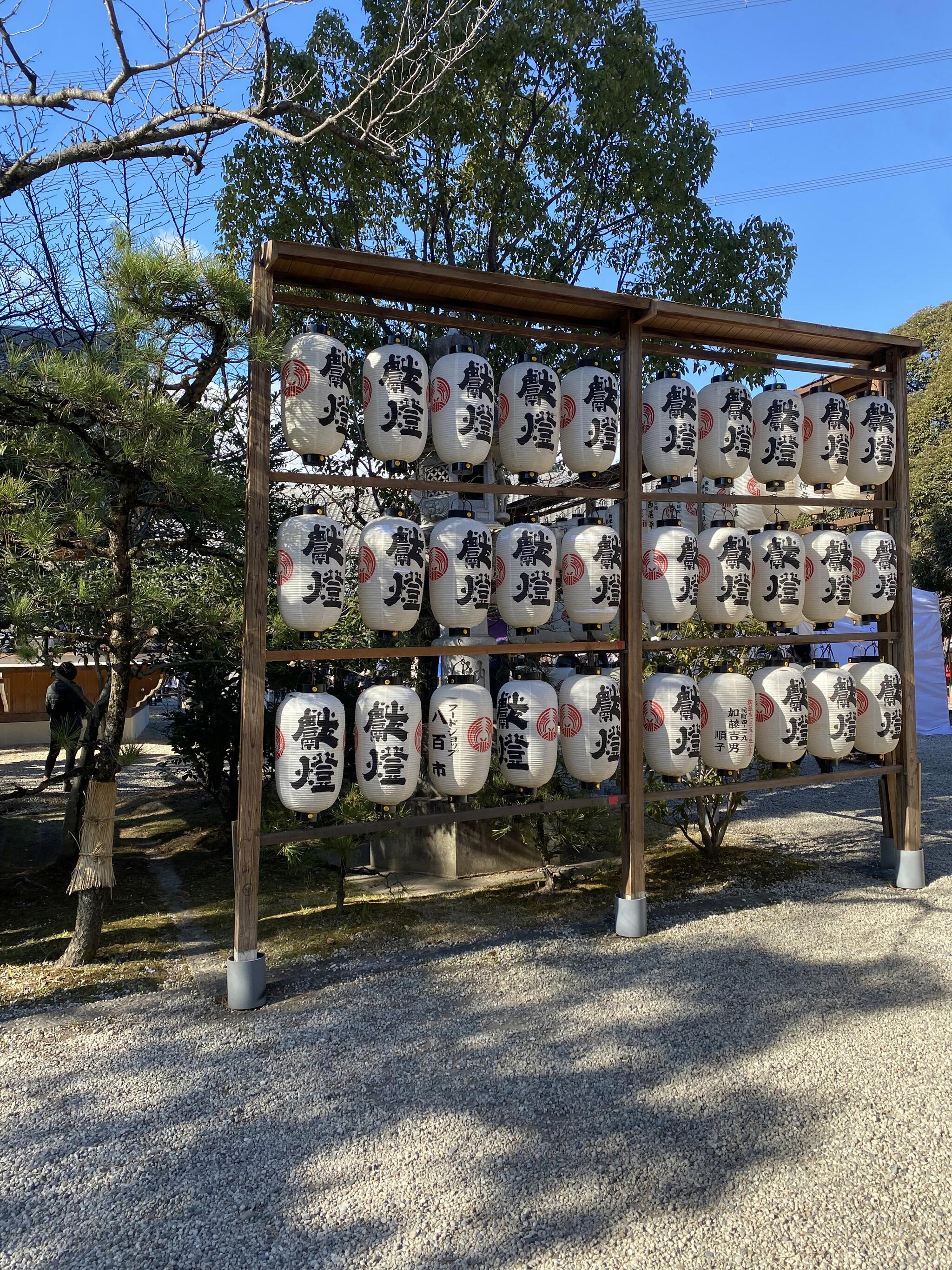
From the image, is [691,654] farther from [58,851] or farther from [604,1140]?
[58,851]

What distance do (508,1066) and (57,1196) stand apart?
167cm

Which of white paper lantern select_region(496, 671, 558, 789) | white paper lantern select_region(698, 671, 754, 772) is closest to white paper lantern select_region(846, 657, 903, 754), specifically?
white paper lantern select_region(698, 671, 754, 772)

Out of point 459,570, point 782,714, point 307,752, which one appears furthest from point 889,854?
point 307,752

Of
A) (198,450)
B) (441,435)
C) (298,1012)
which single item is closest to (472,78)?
(441,435)

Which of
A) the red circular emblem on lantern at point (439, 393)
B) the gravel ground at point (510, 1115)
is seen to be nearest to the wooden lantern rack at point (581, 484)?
the red circular emblem on lantern at point (439, 393)

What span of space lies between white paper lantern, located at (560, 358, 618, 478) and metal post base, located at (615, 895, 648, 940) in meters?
2.56

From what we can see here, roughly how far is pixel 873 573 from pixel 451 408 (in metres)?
3.10

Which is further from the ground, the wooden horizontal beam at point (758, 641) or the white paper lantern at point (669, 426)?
the white paper lantern at point (669, 426)

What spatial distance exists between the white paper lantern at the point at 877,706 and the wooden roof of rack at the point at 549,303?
2.21m

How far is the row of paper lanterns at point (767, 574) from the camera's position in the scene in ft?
16.0

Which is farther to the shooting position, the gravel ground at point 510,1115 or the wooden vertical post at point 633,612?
the wooden vertical post at point 633,612

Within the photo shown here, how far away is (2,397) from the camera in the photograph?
3.64 meters

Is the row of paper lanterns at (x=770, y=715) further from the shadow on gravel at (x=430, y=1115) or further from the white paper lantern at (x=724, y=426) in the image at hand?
the white paper lantern at (x=724, y=426)

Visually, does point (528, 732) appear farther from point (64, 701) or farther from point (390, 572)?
point (64, 701)
